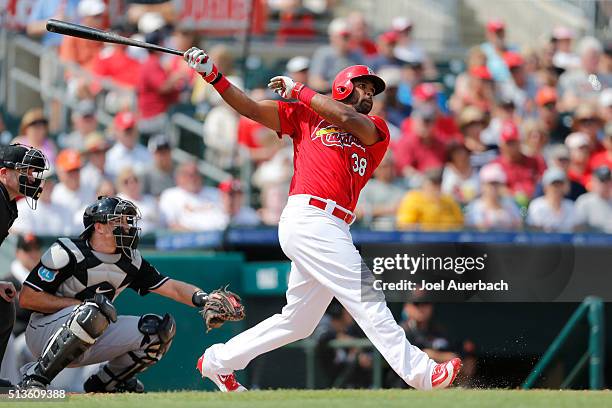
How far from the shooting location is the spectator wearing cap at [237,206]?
11.0 m

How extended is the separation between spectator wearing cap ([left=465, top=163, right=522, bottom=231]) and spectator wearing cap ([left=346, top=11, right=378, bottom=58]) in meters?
2.69

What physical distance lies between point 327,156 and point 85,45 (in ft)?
23.1

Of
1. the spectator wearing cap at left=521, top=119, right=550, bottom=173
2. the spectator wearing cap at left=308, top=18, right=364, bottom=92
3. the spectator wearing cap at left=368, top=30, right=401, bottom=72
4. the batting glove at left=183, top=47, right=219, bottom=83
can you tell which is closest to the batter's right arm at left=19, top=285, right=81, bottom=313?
the batting glove at left=183, top=47, right=219, bottom=83

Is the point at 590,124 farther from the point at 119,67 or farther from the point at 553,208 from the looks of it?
the point at 119,67

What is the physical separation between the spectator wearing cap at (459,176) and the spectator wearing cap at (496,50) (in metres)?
2.02

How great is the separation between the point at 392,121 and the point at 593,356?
416 centimetres

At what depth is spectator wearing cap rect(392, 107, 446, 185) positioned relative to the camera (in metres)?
12.4

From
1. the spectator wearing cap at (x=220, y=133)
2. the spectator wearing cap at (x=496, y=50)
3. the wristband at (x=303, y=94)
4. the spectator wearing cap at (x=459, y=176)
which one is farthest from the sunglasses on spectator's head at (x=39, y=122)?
the wristband at (x=303, y=94)

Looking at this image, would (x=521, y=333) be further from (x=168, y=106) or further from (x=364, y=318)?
(x=168, y=106)

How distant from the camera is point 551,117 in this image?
13.6 meters

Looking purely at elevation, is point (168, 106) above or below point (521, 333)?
above

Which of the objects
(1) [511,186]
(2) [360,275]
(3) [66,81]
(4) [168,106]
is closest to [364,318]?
(2) [360,275]

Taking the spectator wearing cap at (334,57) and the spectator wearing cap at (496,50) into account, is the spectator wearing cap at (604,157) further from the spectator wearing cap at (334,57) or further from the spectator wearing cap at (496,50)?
the spectator wearing cap at (334,57)

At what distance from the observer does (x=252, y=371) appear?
981 cm
